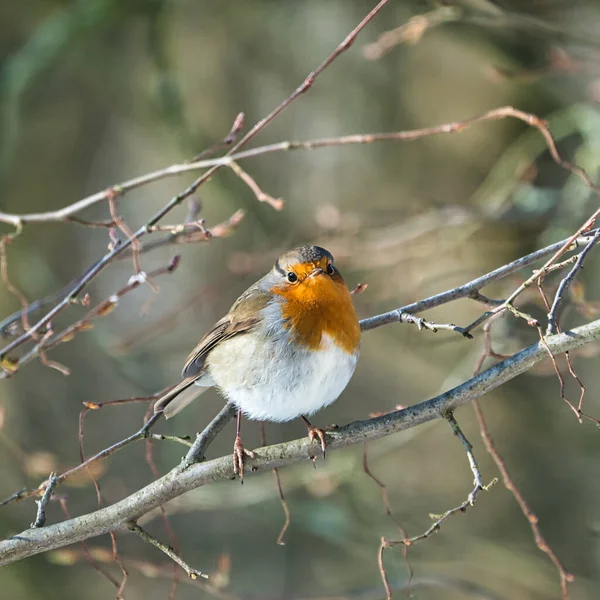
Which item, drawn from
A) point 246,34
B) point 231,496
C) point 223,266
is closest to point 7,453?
point 231,496

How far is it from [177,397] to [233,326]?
1.02 feet

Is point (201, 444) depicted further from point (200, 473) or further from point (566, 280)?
point (566, 280)

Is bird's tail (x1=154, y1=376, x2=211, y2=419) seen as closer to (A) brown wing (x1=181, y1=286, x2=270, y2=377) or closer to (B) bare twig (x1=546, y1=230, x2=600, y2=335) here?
(A) brown wing (x1=181, y1=286, x2=270, y2=377)

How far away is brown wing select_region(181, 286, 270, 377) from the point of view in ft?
8.29

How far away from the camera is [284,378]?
2363mm

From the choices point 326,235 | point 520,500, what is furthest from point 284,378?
point 326,235

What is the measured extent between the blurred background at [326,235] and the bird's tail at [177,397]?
4.29ft

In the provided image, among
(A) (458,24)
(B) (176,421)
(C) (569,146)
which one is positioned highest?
(A) (458,24)

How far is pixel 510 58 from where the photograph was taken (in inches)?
171

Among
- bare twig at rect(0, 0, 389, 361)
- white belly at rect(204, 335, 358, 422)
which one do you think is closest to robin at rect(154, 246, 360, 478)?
white belly at rect(204, 335, 358, 422)

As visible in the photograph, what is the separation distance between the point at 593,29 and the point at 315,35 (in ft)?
5.64

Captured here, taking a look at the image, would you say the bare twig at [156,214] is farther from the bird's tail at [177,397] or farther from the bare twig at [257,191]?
the bird's tail at [177,397]

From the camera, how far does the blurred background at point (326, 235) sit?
393 cm

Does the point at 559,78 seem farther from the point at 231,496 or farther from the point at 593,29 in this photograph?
the point at 231,496
